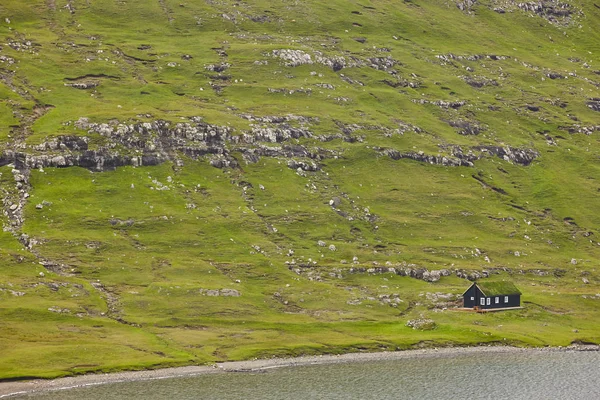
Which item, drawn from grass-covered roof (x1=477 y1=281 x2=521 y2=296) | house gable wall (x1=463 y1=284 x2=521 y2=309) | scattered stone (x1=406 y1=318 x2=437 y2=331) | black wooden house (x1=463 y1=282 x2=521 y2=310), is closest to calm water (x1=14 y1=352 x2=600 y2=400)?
scattered stone (x1=406 y1=318 x2=437 y2=331)

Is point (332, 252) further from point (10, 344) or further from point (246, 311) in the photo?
point (10, 344)

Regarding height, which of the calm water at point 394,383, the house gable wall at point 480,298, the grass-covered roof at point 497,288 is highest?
the calm water at point 394,383

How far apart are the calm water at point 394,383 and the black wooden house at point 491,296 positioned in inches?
1198

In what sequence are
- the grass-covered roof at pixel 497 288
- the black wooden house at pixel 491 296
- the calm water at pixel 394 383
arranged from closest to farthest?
the calm water at pixel 394 383 < the black wooden house at pixel 491 296 < the grass-covered roof at pixel 497 288

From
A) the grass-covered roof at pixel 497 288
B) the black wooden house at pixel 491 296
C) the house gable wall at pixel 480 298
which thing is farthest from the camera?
the grass-covered roof at pixel 497 288

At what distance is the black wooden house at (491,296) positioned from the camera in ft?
566

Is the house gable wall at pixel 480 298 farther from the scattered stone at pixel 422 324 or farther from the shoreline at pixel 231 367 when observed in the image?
the shoreline at pixel 231 367

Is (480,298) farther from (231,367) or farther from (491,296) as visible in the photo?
(231,367)

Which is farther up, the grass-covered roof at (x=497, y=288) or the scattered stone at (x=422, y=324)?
the grass-covered roof at (x=497, y=288)

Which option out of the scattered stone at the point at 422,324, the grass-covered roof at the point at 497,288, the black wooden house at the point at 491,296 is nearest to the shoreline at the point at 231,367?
the scattered stone at the point at 422,324

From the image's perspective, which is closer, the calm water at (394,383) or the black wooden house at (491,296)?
the calm water at (394,383)

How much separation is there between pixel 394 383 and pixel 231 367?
27.1 metres

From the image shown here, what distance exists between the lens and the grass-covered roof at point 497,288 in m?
173

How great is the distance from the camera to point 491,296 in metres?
173
